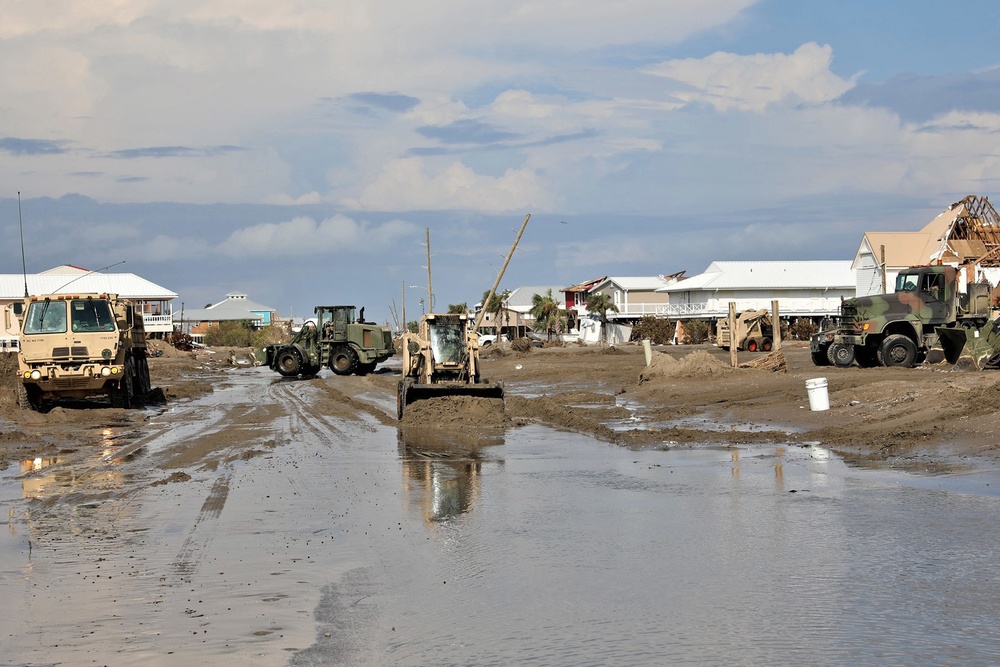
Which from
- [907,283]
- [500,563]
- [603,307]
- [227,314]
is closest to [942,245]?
[603,307]

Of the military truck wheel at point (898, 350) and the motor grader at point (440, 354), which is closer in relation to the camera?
the motor grader at point (440, 354)

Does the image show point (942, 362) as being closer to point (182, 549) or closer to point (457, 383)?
point (457, 383)

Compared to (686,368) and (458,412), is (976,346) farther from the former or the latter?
(458,412)

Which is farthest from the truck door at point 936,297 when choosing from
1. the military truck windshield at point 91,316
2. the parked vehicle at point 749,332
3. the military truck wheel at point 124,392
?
the parked vehicle at point 749,332

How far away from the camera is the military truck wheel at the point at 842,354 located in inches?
1304

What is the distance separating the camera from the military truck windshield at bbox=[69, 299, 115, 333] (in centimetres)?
2530

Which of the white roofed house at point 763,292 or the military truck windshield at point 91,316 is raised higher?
the white roofed house at point 763,292

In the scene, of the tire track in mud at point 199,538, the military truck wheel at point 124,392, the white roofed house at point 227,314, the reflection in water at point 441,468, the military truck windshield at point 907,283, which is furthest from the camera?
the white roofed house at point 227,314

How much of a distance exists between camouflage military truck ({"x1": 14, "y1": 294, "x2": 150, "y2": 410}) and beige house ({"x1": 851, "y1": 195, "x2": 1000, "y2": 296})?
49612 mm

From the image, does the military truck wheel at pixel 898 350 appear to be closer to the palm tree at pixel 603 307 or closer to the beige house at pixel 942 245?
the beige house at pixel 942 245

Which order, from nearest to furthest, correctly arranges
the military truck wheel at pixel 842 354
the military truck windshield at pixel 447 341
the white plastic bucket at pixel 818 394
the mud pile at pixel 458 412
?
the mud pile at pixel 458 412
the white plastic bucket at pixel 818 394
the military truck windshield at pixel 447 341
the military truck wheel at pixel 842 354

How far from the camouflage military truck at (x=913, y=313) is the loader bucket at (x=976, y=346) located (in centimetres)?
362

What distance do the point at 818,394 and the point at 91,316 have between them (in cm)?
1600

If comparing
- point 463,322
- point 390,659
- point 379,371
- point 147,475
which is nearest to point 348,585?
point 390,659
